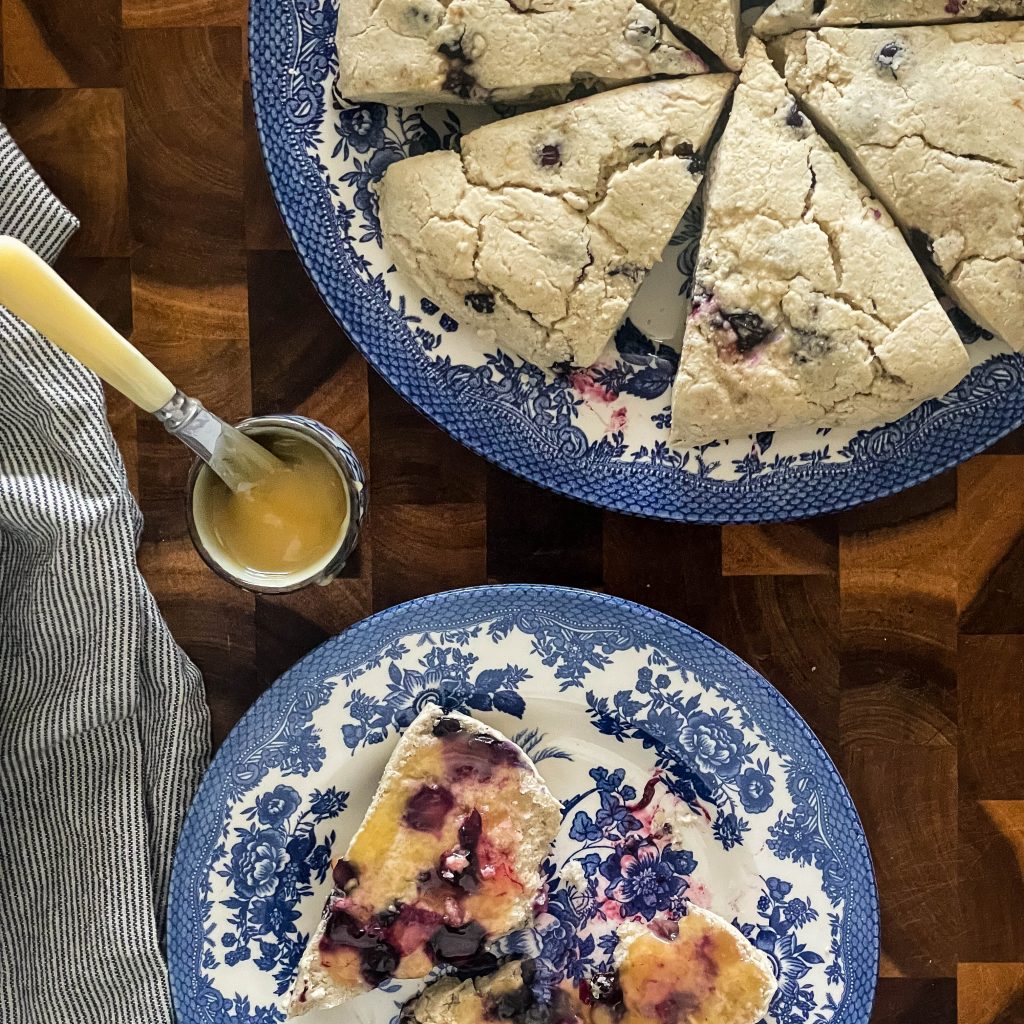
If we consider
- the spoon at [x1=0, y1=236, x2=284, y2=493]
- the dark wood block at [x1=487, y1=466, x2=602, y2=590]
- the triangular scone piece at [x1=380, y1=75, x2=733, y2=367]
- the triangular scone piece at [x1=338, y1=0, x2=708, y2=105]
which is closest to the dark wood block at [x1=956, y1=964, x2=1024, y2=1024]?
the dark wood block at [x1=487, y1=466, x2=602, y2=590]

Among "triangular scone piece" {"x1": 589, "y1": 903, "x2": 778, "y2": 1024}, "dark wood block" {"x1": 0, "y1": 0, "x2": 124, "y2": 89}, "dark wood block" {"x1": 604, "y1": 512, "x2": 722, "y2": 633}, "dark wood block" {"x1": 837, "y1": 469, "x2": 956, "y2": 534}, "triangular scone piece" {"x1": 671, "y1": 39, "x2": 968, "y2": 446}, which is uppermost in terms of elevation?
"dark wood block" {"x1": 0, "y1": 0, "x2": 124, "y2": 89}

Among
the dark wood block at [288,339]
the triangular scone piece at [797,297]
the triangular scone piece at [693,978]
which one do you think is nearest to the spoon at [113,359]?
the dark wood block at [288,339]

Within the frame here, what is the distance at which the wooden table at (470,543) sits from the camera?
169 cm

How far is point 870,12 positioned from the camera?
4.72 ft

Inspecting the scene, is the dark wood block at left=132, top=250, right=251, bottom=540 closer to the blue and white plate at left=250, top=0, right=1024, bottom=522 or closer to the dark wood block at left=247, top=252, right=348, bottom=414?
the dark wood block at left=247, top=252, right=348, bottom=414

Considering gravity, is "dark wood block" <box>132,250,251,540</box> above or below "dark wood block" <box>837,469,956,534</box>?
above

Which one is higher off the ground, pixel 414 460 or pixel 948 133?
pixel 948 133

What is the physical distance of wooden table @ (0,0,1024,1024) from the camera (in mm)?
1691

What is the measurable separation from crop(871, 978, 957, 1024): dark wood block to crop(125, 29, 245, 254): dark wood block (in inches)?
61.6

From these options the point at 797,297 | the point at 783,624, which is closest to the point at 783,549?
the point at 783,624

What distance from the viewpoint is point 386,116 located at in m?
1.54

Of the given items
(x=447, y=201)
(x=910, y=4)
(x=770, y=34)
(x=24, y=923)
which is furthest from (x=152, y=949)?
(x=910, y=4)

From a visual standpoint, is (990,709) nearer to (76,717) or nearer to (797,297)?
(797,297)

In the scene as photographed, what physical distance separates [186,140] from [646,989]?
1.44 meters
